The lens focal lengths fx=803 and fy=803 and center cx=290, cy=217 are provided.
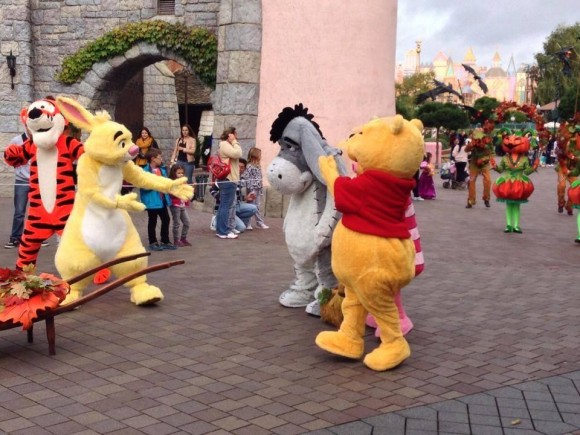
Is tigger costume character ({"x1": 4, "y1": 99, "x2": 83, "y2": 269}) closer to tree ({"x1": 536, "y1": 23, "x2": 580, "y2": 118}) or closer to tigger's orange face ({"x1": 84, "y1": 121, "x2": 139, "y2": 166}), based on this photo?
tigger's orange face ({"x1": 84, "y1": 121, "x2": 139, "y2": 166})

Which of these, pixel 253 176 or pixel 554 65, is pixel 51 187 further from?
pixel 554 65

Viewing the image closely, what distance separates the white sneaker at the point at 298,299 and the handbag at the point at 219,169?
4.44 meters

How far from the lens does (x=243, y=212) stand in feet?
38.1

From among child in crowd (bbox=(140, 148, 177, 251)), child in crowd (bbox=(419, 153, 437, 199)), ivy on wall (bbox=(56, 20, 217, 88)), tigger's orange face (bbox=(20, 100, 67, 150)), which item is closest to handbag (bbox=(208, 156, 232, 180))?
child in crowd (bbox=(140, 148, 177, 251))

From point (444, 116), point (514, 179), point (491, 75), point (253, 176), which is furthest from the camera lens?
point (491, 75)

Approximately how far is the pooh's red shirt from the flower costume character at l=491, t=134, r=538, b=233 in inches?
279

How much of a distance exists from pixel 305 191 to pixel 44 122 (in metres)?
2.56

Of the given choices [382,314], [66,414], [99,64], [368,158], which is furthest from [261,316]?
[99,64]

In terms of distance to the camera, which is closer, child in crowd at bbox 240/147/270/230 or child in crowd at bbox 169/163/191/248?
child in crowd at bbox 169/163/191/248

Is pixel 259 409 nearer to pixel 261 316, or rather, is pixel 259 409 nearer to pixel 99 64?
pixel 261 316

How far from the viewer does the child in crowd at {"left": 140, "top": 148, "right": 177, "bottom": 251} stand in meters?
9.71

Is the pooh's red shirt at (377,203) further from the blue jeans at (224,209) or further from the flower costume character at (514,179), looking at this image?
the flower costume character at (514,179)

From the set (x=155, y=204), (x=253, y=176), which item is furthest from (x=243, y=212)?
(x=155, y=204)

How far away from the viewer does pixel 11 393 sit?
4.62 metres
